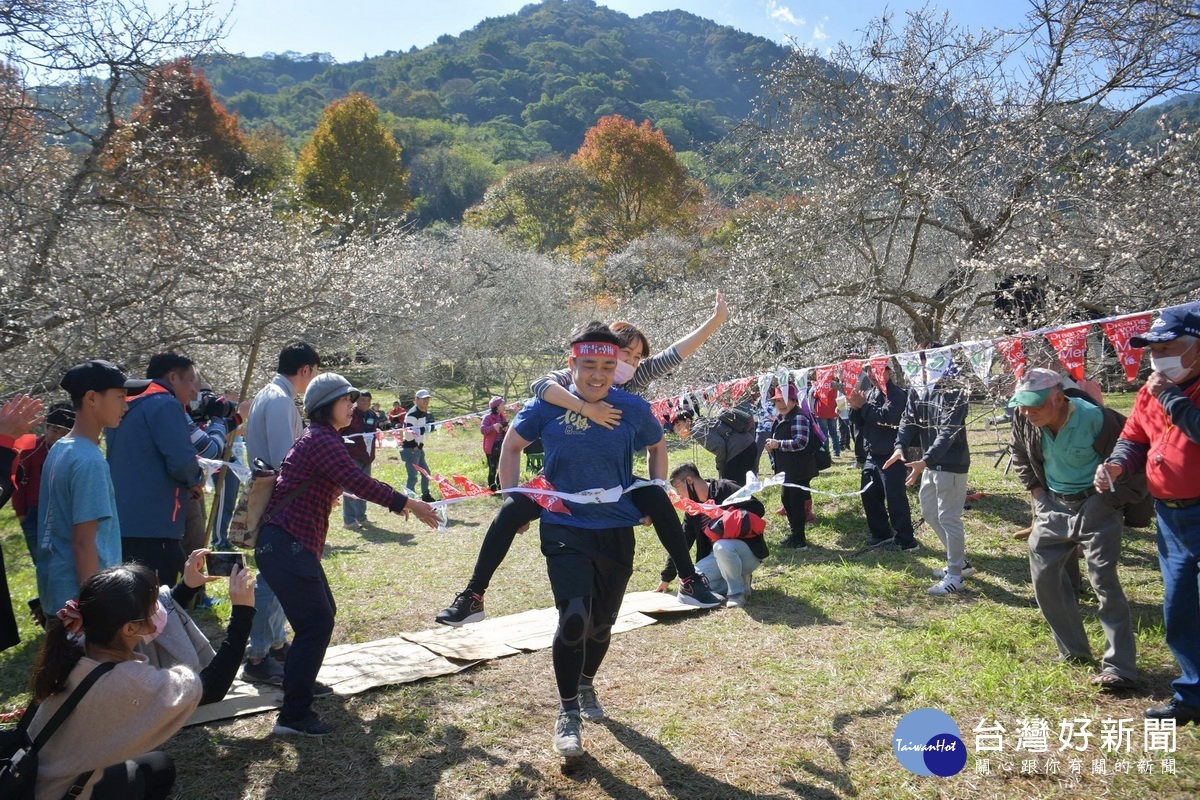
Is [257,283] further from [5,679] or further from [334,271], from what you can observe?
[5,679]

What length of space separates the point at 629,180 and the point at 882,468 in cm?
3306

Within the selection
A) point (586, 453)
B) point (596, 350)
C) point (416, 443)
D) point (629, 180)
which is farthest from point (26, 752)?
point (629, 180)

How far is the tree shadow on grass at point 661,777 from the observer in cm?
342

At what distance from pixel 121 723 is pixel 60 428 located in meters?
3.64

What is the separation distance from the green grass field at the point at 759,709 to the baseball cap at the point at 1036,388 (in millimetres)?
1467

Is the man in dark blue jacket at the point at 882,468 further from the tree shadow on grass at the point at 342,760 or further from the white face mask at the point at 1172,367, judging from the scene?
the tree shadow on grass at the point at 342,760

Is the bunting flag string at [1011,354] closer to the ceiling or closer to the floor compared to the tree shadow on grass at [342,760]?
closer to the ceiling

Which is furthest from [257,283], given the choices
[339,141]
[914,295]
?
[339,141]

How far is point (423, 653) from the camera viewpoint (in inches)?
208

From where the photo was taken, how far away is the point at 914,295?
349 inches

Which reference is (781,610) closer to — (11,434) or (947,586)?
(947,586)

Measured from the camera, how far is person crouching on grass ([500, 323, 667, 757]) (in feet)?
12.0

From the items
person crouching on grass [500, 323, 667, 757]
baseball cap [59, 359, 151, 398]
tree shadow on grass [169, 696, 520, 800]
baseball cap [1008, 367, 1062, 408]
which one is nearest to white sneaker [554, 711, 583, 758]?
person crouching on grass [500, 323, 667, 757]

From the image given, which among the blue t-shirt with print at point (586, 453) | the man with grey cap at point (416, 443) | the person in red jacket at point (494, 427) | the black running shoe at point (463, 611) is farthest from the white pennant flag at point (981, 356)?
the person in red jacket at point (494, 427)
